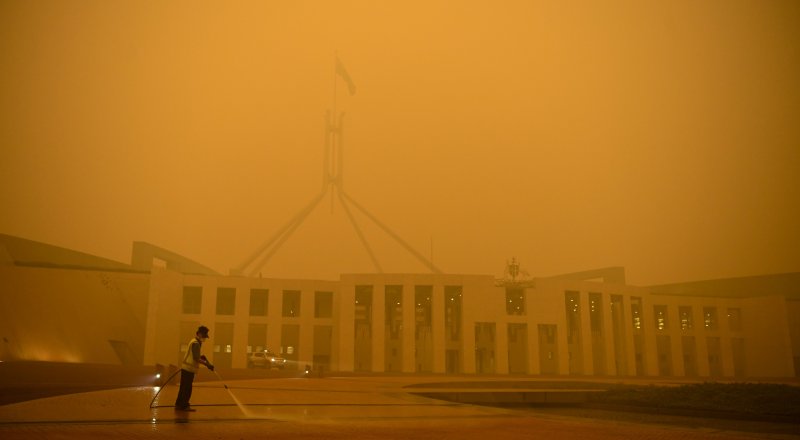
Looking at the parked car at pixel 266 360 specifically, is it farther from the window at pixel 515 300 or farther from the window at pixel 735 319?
the window at pixel 735 319

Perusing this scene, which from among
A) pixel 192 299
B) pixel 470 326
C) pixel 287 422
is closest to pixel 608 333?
pixel 470 326

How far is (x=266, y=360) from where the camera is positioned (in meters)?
42.9

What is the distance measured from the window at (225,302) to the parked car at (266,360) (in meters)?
7.54

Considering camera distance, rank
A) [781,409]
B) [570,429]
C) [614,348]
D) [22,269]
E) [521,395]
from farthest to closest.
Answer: [614,348] < [22,269] < [521,395] < [781,409] < [570,429]

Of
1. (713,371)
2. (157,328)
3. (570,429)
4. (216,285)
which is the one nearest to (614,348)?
(713,371)

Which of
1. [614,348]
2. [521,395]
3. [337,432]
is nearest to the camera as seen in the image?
[337,432]

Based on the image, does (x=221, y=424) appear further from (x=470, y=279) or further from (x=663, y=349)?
(x=663, y=349)

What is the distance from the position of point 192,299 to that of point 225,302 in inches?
108

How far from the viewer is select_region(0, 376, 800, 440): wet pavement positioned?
8.60m

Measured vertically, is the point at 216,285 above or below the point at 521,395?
above

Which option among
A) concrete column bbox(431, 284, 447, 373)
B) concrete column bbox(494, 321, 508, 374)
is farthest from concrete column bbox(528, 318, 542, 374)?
concrete column bbox(431, 284, 447, 373)

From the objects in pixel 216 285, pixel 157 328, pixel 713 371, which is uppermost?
pixel 216 285

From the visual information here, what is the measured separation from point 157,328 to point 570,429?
128ft

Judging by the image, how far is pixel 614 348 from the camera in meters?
52.2
